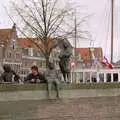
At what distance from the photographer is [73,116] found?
86.3 feet

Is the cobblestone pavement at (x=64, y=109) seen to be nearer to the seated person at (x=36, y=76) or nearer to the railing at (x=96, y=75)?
the seated person at (x=36, y=76)

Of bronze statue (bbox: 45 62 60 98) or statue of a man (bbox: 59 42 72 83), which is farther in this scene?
statue of a man (bbox: 59 42 72 83)

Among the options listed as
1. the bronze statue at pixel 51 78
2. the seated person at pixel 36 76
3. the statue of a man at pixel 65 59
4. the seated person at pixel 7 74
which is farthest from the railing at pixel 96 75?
the seated person at pixel 7 74

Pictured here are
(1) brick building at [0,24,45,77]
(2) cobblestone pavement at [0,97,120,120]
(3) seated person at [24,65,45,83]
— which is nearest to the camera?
(2) cobblestone pavement at [0,97,120,120]

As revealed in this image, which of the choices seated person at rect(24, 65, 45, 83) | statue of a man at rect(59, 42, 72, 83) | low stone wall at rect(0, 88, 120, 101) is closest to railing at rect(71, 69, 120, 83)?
low stone wall at rect(0, 88, 120, 101)

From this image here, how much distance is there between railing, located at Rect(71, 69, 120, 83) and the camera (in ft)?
157

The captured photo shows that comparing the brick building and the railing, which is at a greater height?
the brick building

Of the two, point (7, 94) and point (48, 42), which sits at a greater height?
point (48, 42)

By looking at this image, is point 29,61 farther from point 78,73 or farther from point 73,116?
point 73,116

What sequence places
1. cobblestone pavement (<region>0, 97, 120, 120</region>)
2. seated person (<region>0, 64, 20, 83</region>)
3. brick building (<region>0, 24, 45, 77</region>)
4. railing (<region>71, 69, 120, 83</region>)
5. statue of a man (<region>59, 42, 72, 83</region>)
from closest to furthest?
cobblestone pavement (<region>0, 97, 120, 120</region>), seated person (<region>0, 64, 20, 83</region>), statue of a man (<region>59, 42, 72, 83</region>), railing (<region>71, 69, 120, 83</region>), brick building (<region>0, 24, 45, 77</region>)

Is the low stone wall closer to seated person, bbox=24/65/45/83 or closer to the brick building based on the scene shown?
seated person, bbox=24/65/45/83

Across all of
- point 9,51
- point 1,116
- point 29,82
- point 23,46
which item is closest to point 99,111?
point 29,82

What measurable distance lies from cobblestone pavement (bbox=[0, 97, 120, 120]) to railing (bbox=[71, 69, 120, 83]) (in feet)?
55.0

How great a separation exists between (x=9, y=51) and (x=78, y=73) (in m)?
33.4
